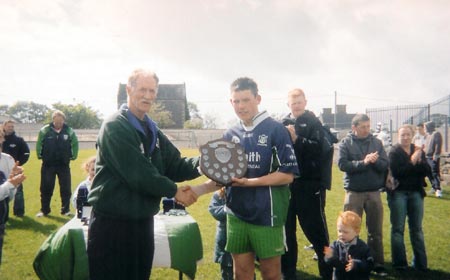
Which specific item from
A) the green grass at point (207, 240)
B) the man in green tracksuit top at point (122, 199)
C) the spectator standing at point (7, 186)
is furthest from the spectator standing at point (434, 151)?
the spectator standing at point (7, 186)

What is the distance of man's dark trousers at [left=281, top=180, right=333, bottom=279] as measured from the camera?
191 inches

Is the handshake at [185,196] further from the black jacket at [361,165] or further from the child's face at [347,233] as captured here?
the black jacket at [361,165]

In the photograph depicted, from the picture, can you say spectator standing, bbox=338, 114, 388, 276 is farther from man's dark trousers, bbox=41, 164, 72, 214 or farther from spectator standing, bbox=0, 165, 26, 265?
man's dark trousers, bbox=41, 164, 72, 214

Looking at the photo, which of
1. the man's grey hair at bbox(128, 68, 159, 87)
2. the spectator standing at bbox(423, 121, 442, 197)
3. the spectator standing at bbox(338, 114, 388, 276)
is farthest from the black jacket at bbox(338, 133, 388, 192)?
the spectator standing at bbox(423, 121, 442, 197)

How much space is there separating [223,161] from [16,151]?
773 centimetres

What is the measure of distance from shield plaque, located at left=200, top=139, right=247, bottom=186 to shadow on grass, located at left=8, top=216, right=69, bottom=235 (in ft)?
19.0

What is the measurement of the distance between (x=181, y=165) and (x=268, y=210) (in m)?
0.93

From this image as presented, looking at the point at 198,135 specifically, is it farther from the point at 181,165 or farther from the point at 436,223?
the point at 181,165

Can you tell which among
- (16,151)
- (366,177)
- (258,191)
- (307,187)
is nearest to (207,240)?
(307,187)

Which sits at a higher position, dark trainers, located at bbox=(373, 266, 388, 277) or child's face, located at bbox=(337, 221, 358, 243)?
child's face, located at bbox=(337, 221, 358, 243)

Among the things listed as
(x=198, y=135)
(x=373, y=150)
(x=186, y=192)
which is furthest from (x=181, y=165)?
(x=198, y=135)

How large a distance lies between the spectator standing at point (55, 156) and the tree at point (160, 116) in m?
54.8

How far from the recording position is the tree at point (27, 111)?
367 ft

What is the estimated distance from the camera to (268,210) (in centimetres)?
336
